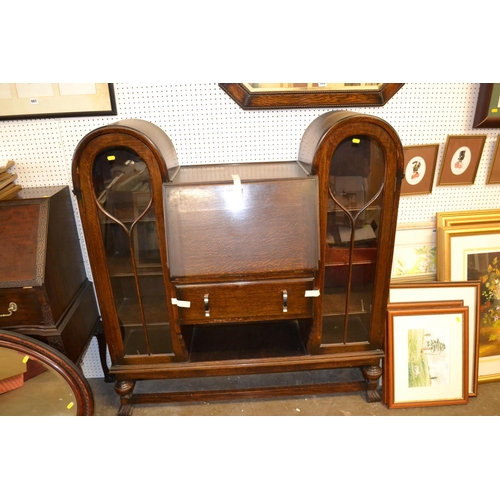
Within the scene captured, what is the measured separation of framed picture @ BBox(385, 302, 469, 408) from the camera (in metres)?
2.18

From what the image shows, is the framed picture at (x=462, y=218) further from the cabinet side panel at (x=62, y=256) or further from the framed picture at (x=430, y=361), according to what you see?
the cabinet side panel at (x=62, y=256)

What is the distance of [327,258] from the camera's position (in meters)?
1.93

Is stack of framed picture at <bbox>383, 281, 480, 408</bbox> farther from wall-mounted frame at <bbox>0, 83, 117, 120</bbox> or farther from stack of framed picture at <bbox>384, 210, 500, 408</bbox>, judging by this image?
wall-mounted frame at <bbox>0, 83, 117, 120</bbox>

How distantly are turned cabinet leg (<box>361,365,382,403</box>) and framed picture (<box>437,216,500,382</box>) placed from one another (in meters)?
0.66

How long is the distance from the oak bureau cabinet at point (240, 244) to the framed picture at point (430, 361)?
19 cm

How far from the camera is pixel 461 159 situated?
2.27 meters

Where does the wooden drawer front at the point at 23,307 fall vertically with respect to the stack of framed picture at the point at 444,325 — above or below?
above

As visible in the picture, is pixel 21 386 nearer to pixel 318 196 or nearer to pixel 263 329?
pixel 263 329

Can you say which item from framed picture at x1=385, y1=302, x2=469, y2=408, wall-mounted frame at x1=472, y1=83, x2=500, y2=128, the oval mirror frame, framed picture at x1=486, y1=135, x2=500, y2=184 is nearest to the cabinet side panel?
the oval mirror frame

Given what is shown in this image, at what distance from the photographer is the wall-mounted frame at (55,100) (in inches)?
76.9

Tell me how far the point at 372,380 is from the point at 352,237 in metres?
0.86

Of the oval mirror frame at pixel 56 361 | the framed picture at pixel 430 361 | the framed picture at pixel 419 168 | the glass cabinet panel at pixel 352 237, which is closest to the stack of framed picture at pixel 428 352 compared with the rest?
the framed picture at pixel 430 361

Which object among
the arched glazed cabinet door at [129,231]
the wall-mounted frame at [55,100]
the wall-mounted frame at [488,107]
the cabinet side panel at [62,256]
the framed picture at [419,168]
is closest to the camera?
the arched glazed cabinet door at [129,231]

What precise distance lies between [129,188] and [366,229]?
1.13 m
